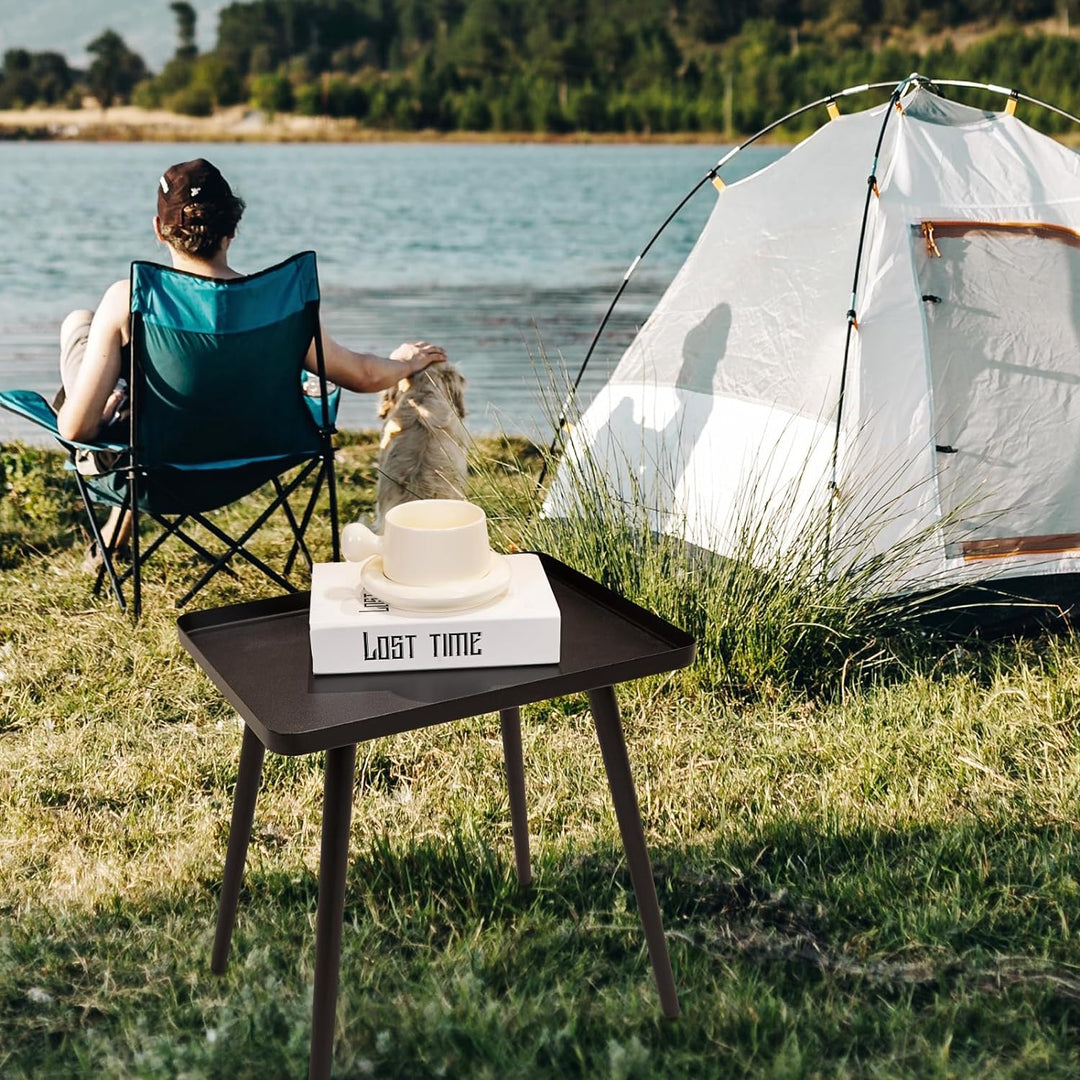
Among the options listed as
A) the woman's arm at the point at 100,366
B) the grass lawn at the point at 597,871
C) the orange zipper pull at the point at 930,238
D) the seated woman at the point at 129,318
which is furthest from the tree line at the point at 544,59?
the grass lawn at the point at 597,871

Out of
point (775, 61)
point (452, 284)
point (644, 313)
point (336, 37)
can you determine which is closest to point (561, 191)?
point (775, 61)

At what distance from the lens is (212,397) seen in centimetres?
345

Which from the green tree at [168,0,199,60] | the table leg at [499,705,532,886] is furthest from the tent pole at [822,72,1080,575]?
the green tree at [168,0,199,60]

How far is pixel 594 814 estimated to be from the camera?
2631 mm

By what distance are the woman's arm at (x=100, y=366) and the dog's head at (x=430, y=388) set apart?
31.0 inches

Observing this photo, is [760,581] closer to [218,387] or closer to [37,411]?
[218,387]

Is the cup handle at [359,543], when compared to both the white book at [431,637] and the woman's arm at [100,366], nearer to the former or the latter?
the white book at [431,637]

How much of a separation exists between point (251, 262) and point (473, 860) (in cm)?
1905

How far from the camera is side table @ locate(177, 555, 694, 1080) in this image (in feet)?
5.34

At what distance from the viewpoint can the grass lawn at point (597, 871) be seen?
6.39 ft

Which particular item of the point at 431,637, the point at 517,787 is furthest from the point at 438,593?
the point at 517,787

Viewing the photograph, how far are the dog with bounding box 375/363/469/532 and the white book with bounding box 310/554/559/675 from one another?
205 cm

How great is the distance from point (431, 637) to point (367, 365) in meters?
2.07

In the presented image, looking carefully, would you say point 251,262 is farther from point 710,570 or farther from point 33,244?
point 710,570
